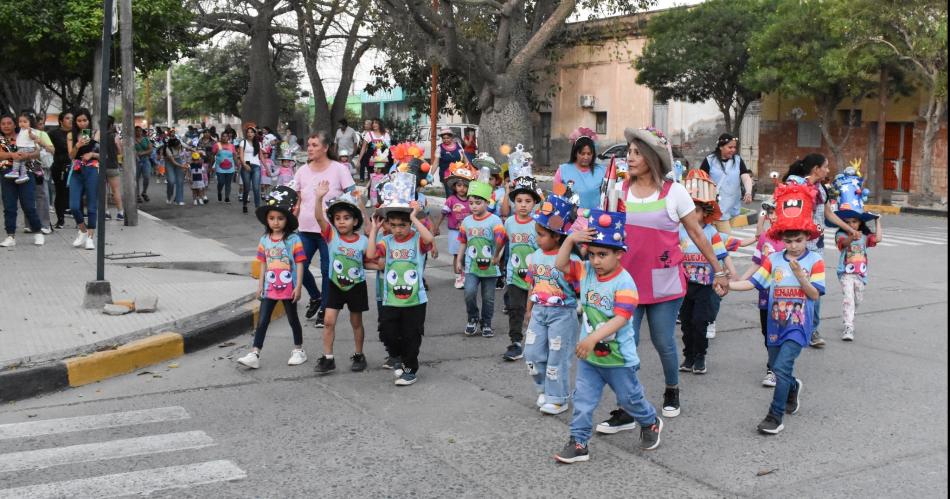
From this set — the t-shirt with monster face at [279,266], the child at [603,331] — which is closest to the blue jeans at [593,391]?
the child at [603,331]

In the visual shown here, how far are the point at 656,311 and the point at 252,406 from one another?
8.67 ft

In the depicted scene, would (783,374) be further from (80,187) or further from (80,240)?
(80,240)

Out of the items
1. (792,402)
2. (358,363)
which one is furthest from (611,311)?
(358,363)

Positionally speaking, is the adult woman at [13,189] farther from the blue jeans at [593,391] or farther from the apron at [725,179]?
the blue jeans at [593,391]

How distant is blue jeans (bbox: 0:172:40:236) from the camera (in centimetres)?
1216

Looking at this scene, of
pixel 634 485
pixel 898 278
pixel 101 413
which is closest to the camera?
pixel 634 485

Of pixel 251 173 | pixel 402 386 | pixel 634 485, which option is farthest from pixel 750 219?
pixel 634 485

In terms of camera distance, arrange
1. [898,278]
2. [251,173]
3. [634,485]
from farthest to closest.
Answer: [251,173]
[898,278]
[634,485]

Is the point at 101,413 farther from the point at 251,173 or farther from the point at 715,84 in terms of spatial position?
the point at 715,84

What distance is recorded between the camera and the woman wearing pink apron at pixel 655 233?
5.66 m

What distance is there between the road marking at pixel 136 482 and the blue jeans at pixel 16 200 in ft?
27.5

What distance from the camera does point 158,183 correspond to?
27.6m

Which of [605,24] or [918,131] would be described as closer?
[918,131]

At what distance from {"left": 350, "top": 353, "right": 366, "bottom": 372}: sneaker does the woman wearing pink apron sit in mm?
2212
